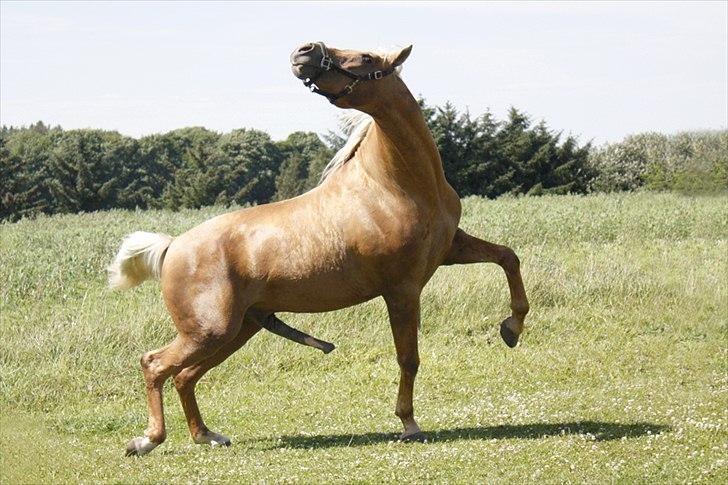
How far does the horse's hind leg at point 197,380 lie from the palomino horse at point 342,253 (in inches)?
0.9

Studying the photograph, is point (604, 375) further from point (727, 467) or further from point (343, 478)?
point (343, 478)

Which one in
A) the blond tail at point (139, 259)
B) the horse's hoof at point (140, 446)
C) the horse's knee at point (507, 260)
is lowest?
the horse's hoof at point (140, 446)

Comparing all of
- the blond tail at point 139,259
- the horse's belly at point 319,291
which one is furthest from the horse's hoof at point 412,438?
the blond tail at point 139,259

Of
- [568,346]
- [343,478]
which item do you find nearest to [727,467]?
[343,478]

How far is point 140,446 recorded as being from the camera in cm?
832

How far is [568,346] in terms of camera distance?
1384 cm

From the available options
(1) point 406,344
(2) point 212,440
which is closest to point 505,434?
(1) point 406,344

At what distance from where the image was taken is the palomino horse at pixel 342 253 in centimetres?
816

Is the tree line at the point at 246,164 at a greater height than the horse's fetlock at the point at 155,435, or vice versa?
the tree line at the point at 246,164

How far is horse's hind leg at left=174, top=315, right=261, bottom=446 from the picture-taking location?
8.65 meters

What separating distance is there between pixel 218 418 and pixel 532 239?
13.7 meters

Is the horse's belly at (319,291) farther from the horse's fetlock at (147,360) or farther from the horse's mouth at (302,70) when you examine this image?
the horse's mouth at (302,70)

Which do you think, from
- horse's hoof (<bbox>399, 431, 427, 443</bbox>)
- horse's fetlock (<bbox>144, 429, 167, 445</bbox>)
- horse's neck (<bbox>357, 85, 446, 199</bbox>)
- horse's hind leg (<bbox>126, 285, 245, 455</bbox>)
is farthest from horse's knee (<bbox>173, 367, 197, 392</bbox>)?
horse's neck (<bbox>357, 85, 446, 199</bbox>)

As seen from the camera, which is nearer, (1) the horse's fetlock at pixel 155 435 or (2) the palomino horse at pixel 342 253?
(2) the palomino horse at pixel 342 253
